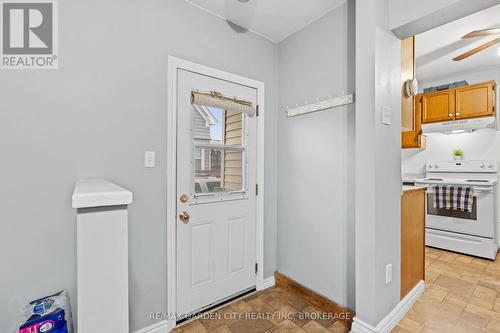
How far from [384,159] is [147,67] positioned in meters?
1.87

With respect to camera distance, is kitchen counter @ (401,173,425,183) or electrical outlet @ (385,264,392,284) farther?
kitchen counter @ (401,173,425,183)

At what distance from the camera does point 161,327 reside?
5.63ft

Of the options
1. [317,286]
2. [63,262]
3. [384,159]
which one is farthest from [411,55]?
[63,262]

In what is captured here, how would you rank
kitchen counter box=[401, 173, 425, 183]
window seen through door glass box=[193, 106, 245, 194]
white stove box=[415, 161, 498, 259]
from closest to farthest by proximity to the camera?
1. window seen through door glass box=[193, 106, 245, 194]
2. white stove box=[415, 161, 498, 259]
3. kitchen counter box=[401, 173, 425, 183]

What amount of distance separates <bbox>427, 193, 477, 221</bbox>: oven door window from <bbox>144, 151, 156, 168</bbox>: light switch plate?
3909 millimetres

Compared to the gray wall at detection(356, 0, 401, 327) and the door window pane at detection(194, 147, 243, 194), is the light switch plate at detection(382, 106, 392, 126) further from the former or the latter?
the door window pane at detection(194, 147, 243, 194)

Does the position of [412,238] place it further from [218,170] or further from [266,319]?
[218,170]

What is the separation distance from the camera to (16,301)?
4.12ft

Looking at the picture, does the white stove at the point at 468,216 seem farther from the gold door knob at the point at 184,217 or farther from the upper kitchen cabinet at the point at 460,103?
the gold door knob at the point at 184,217

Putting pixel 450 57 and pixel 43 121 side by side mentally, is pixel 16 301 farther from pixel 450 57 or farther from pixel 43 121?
pixel 450 57

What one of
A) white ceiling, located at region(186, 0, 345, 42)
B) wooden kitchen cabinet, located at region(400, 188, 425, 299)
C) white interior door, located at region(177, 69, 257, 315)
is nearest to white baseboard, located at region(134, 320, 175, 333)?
white interior door, located at region(177, 69, 257, 315)

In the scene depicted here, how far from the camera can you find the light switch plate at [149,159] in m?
1.68

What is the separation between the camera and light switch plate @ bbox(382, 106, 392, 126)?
5.42 feet

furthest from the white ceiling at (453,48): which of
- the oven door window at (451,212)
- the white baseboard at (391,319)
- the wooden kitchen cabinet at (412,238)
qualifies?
the white baseboard at (391,319)
